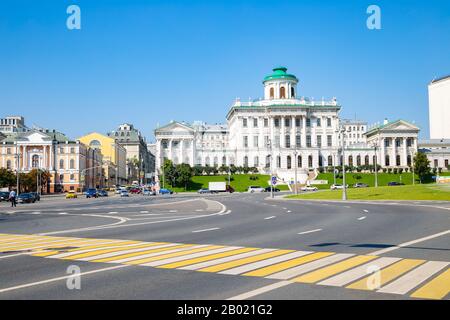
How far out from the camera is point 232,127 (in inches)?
5881

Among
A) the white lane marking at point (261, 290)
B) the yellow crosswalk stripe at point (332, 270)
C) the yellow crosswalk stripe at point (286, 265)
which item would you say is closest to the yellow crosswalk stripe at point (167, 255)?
the yellow crosswalk stripe at point (286, 265)

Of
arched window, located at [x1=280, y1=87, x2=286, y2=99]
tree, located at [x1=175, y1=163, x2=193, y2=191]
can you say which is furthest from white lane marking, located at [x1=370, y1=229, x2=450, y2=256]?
arched window, located at [x1=280, y1=87, x2=286, y2=99]

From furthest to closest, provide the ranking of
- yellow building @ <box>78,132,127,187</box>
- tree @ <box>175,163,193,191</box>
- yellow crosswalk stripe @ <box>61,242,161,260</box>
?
yellow building @ <box>78,132,127,187</box> < tree @ <box>175,163,193,191</box> < yellow crosswalk stripe @ <box>61,242,161,260</box>

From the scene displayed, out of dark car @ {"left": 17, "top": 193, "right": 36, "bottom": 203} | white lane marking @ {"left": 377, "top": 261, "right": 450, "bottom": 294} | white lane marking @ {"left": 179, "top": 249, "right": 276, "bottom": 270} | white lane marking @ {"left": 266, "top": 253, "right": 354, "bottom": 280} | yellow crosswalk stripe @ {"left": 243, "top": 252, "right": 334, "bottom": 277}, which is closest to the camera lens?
white lane marking @ {"left": 377, "top": 261, "right": 450, "bottom": 294}

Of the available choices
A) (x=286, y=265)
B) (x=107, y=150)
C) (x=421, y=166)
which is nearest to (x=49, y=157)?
(x=107, y=150)

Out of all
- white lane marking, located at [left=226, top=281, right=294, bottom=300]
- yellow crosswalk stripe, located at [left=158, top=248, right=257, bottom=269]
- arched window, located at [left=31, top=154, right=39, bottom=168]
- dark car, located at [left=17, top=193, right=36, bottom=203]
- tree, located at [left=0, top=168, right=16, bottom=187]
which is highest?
arched window, located at [left=31, top=154, right=39, bottom=168]

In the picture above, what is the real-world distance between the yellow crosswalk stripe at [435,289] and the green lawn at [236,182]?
97050 mm

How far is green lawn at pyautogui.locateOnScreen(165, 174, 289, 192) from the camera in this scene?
361 ft

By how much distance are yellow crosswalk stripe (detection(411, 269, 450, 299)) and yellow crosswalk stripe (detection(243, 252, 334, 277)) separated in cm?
306

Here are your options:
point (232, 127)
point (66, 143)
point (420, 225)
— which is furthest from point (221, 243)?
point (232, 127)

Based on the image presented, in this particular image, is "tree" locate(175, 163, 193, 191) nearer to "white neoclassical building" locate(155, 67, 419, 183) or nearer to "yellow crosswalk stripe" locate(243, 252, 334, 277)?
"white neoclassical building" locate(155, 67, 419, 183)

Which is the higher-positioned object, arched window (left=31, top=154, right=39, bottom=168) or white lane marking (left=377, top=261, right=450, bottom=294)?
arched window (left=31, top=154, right=39, bottom=168)

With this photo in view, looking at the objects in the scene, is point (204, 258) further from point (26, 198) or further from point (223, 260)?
point (26, 198)

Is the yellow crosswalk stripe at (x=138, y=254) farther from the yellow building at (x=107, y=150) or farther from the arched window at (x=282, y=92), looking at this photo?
the yellow building at (x=107, y=150)
